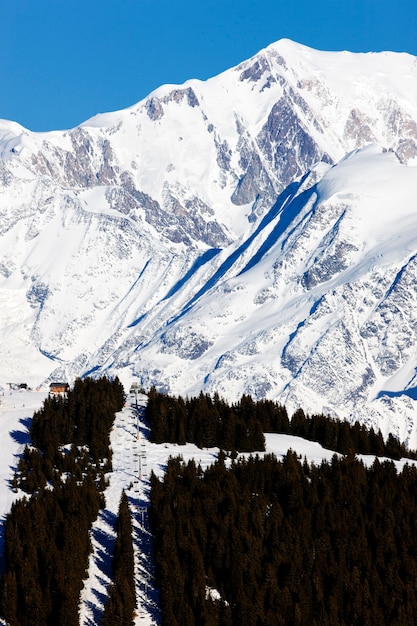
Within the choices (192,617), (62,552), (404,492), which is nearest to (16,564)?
(62,552)

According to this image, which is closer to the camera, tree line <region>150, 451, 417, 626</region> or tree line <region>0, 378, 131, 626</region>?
tree line <region>0, 378, 131, 626</region>

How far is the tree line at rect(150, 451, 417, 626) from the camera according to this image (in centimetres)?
15438

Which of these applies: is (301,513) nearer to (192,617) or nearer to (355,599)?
(355,599)

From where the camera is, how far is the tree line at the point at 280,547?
154m

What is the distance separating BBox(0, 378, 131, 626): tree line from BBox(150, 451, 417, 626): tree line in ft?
33.1

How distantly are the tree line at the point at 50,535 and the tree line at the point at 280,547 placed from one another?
10.1m

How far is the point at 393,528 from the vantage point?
182 m

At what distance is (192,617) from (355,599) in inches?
897

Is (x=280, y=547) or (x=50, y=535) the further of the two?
(x=280, y=547)

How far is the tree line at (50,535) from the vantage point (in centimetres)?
14400

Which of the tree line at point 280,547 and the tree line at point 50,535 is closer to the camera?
the tree line at point 50,535

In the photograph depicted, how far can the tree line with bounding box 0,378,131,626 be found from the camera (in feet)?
472

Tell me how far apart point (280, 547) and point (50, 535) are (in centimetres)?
3143

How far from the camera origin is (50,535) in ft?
523
